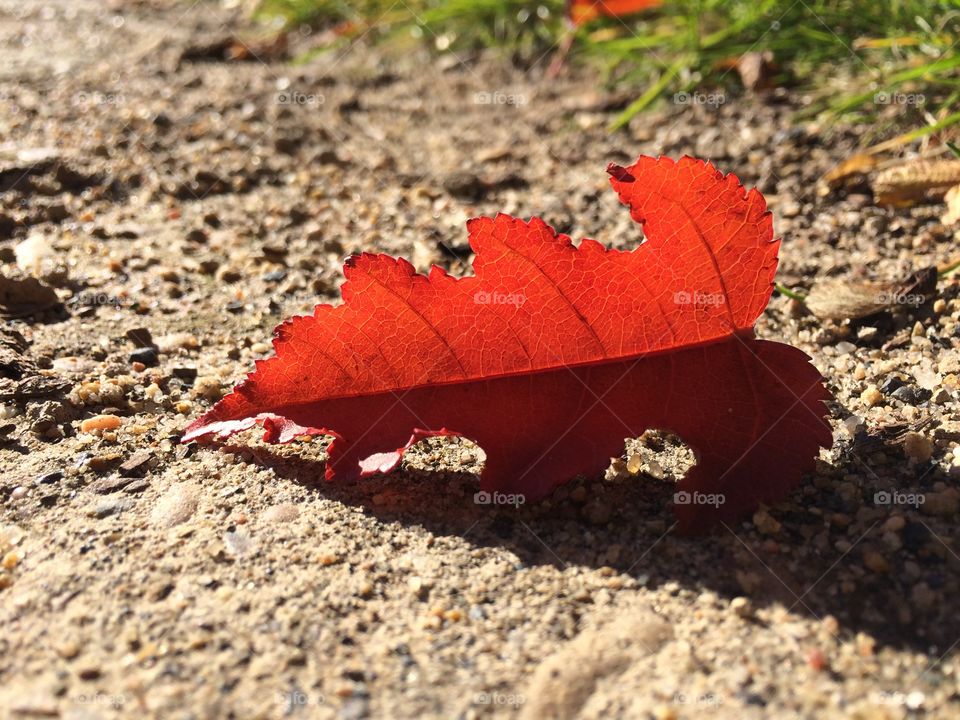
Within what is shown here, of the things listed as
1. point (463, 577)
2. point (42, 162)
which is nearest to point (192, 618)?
point (463, 577)

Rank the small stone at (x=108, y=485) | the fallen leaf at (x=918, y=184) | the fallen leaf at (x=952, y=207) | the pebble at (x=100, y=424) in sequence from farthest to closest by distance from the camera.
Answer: the fallen leaf at (x=918, y=184)
the fallen leaf at (x=952, y=207)
the pebble at (x=100, y=424)
the small stone at (x=108, y=485)

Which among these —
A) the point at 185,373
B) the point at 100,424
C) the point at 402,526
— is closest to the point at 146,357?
the point at 185,373

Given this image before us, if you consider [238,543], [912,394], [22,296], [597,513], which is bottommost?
[912,394]

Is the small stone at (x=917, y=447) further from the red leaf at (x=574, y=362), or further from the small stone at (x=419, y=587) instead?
the small stone at (x=419, y=587)

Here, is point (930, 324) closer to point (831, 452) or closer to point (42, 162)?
point (831, 452)

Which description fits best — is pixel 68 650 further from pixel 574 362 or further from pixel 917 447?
pixel 917 447

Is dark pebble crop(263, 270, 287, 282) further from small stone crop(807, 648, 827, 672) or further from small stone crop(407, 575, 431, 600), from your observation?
small stone crop(807, 648, 827, 672)

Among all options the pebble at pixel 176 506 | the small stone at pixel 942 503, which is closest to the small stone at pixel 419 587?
the pebble at pixel 176 506
